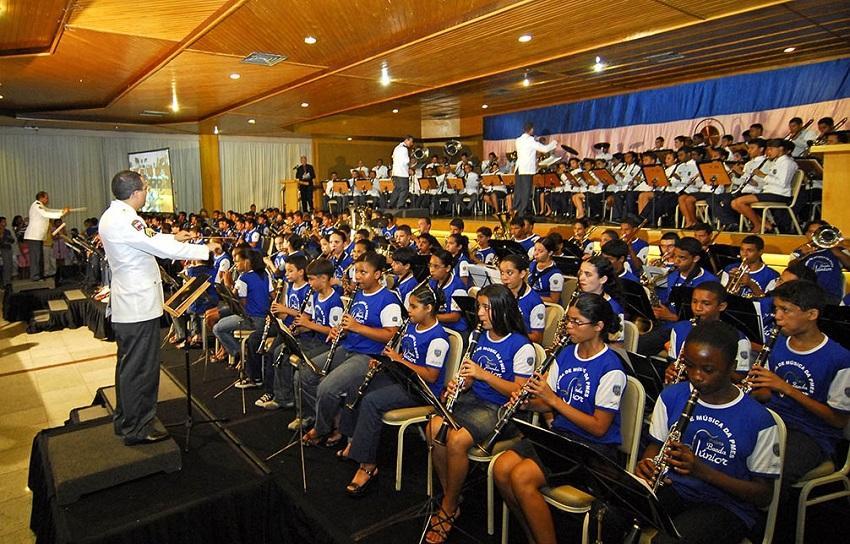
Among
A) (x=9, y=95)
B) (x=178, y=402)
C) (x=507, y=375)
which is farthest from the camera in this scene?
(x=9, y=95)

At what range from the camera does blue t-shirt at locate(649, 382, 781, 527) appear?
2.45 m

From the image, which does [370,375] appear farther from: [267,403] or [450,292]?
[450,292]

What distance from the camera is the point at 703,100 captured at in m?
13.0

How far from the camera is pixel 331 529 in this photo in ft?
11.0

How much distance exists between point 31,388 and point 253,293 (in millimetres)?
3033

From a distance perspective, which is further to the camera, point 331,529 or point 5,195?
point 5,195

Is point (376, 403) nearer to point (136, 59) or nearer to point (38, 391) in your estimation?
point (38, 391)

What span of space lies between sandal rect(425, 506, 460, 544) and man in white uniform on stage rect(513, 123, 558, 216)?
8.39 m

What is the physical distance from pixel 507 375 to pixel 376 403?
37.4 inches

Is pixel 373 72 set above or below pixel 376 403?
above

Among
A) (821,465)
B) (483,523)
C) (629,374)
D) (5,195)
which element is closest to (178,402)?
(483,523)

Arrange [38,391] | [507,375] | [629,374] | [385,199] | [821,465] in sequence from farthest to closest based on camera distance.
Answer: [385,199], [38,391], [507,375], [629,374], [821,465]

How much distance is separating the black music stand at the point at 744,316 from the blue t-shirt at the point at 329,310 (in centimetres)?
299

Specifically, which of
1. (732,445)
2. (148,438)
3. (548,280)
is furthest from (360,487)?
(548,280)
